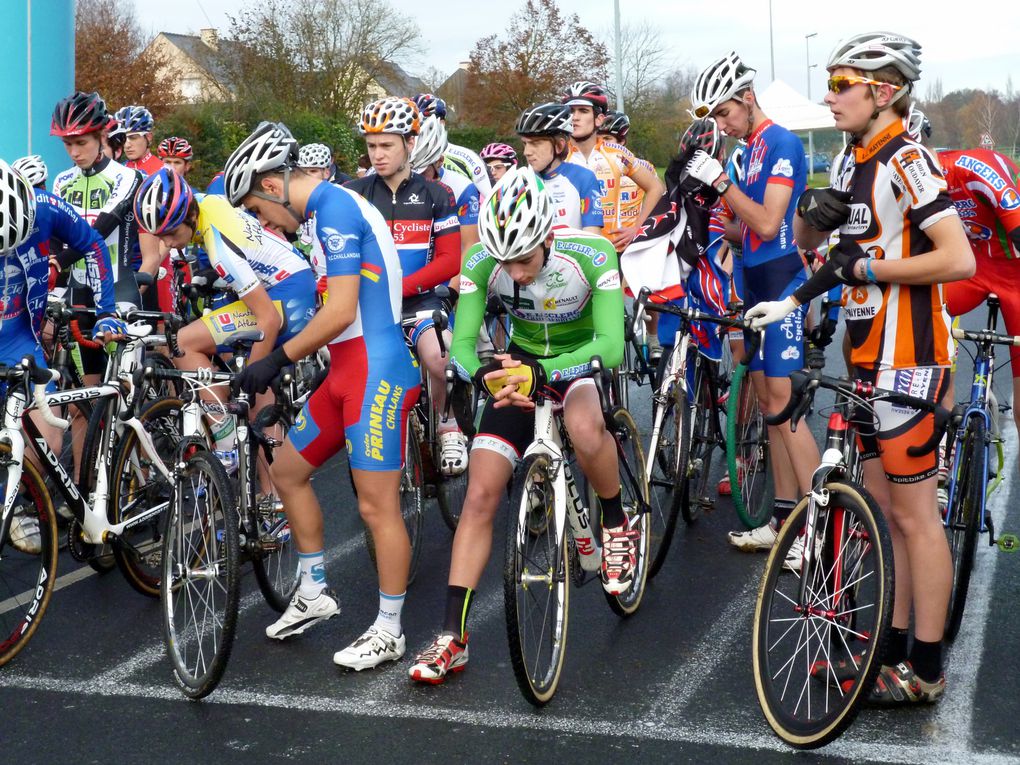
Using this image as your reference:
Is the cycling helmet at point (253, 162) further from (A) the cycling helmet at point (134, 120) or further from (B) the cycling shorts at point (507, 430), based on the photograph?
(A) the cycling helmet at point (134, 120)

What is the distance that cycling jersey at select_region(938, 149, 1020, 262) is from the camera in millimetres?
5438

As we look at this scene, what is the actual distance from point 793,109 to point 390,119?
113ft

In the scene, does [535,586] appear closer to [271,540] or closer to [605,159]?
[271,540]

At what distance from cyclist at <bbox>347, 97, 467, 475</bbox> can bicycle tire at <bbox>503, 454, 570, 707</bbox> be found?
2.19 meters

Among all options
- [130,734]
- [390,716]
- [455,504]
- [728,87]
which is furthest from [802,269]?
[130,734]

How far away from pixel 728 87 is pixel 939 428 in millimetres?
2612

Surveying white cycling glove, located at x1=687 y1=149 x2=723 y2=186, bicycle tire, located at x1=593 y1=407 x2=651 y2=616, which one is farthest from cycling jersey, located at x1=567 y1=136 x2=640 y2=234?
bicycle tire, located at x1=593 y1=407 x2=651 y2=616

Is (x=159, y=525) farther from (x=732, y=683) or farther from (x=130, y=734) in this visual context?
(x=732, y=683)

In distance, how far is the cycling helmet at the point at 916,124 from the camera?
435 cm

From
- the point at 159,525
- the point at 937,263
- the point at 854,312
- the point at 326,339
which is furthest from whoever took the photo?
the point at 159,525

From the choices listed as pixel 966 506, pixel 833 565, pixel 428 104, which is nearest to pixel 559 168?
pixel 428 104

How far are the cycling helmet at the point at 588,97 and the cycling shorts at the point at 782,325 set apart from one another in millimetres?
3881

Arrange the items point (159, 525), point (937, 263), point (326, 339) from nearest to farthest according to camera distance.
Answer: point (937, 263) → point (326, 339) → point (159, 525)

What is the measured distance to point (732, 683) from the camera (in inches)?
183
